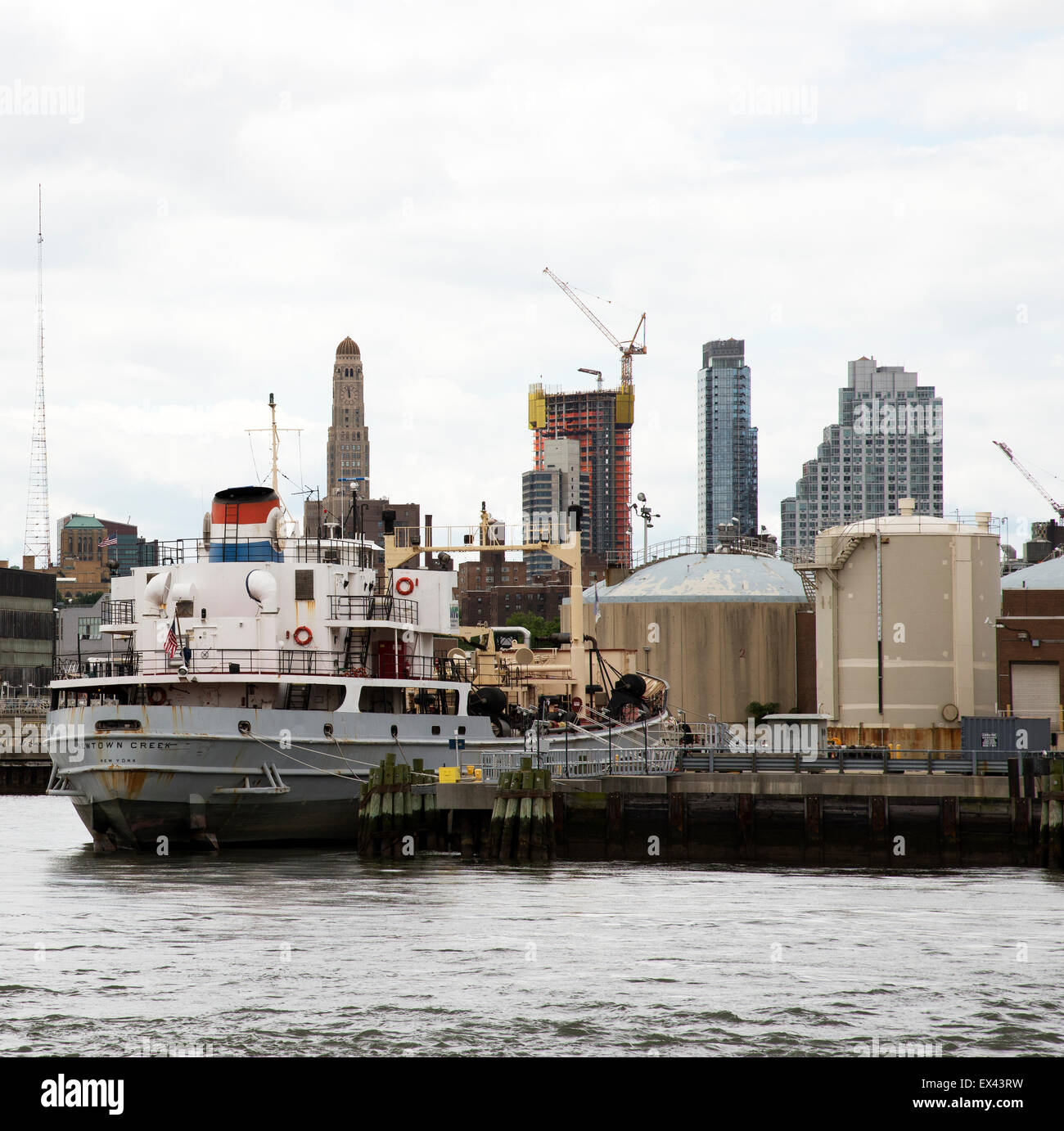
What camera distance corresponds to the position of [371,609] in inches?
1892

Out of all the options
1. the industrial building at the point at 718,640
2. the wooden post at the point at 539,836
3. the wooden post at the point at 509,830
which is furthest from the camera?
the industrial building at the point at 718,640

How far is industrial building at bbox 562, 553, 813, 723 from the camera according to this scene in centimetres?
9456

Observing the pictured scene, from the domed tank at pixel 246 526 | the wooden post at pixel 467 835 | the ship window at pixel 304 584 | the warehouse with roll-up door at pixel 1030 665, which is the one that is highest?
the domed tank at pixel 246 526

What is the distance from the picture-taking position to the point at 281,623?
46656 millimetres

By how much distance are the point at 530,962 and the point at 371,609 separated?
23.0 metres

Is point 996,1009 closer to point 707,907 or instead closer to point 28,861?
point 707,907

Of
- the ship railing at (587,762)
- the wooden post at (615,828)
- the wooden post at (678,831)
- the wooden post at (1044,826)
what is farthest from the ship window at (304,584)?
the wooden post at (1044,826)

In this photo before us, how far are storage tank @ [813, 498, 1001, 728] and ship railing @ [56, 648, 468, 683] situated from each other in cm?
3101

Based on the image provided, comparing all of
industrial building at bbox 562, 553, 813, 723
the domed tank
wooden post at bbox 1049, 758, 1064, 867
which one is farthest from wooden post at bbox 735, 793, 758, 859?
industrial building at bbox 562, 553, 813, 723

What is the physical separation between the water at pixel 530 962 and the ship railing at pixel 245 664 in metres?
7.83

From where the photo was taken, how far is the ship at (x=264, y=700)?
141 feet

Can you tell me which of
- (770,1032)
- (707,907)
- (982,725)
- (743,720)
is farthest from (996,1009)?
(743,720)

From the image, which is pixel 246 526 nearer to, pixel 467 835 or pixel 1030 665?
pixel 467 835

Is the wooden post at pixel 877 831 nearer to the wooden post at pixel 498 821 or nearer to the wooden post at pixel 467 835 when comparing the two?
the wooden post at pixel 498 821
